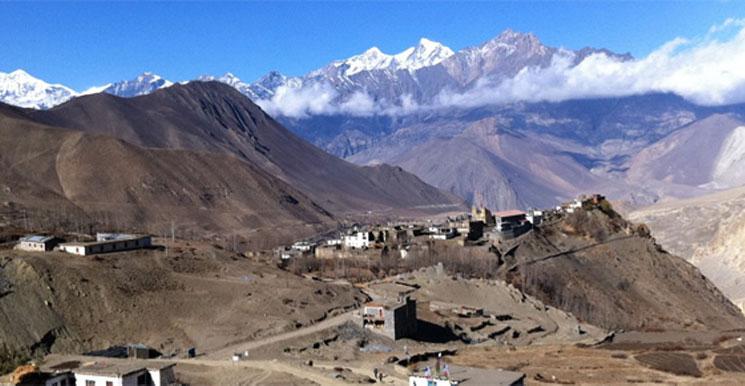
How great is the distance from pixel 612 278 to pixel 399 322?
61560 millimetres

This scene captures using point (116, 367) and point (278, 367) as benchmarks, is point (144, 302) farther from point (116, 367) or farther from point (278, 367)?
point (116, 367)

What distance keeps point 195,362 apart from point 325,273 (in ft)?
187

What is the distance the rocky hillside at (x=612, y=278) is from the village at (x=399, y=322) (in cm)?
526

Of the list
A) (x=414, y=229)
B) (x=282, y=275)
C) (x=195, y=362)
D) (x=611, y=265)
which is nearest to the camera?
(x=195, y=362)

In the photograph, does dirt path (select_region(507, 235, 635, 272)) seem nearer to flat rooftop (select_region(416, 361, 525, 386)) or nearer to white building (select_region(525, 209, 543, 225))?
white building (select_region(525, 209, 543, 225))

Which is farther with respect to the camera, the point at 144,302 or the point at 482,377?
the point at 144,302

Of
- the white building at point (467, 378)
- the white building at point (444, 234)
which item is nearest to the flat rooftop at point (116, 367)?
the white building at point (467, 378)

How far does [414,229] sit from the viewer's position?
491 ft

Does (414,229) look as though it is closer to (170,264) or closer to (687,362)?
(170,264)

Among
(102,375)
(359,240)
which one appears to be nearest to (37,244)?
(102,375)

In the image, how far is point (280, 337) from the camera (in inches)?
3007

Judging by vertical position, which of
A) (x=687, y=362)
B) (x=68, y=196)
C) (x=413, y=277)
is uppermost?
(x=68, y=196)

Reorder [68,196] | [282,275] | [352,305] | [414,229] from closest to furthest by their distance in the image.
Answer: [352,305], [282,275], [414,229], [68,196]

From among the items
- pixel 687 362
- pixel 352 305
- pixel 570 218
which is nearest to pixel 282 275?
pixel 352 305
